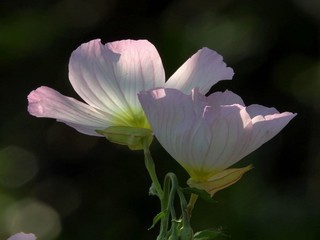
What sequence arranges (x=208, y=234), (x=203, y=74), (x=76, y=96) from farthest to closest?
(x=76, y=96) → (x=203, y=74) → (x=208, y=234)

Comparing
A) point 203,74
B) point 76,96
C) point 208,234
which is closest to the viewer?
A: point 208,234

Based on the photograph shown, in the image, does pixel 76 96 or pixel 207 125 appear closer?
pixel 207 125

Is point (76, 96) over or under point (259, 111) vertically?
under

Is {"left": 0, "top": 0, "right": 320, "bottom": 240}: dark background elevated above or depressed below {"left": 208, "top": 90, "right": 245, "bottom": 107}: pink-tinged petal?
below

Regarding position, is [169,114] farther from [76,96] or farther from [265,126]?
[76,96]

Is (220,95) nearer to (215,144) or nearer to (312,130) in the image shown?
(215,144)

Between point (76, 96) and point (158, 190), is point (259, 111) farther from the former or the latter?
point (76, 96)

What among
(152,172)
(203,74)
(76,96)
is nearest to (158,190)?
(152,172)

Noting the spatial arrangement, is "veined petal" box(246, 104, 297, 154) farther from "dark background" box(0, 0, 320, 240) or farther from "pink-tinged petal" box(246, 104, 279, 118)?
"dark background" box(0, 0, 320, 240)

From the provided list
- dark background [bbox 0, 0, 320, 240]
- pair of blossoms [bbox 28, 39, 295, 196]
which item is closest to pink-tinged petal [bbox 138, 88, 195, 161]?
pair of blossoms [bbox 28, 39, 295, 196]
